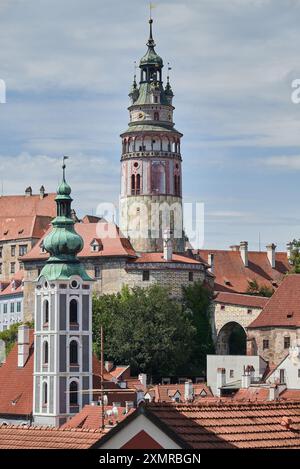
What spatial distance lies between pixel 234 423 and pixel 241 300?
214 feet

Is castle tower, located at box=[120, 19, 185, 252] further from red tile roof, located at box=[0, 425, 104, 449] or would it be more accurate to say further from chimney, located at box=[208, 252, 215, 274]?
red tile roof, located at box=[0, 425, 104, 449]

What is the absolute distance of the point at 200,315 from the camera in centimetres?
8138

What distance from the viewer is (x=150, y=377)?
74500mm

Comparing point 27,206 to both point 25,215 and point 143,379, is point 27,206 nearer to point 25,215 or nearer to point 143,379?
point 25,215

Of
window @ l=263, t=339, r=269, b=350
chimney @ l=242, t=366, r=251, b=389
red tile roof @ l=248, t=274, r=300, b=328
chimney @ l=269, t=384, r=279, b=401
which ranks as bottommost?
chimney @ l=269, t=384, r=279, b=401

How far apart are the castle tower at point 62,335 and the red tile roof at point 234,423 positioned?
44331mm

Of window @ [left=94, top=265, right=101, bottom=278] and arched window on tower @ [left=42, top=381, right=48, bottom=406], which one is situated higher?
window @ [left=94, top=265, right=101, bottom=278]

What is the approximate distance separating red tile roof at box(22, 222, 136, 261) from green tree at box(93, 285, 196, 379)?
13.6 ft

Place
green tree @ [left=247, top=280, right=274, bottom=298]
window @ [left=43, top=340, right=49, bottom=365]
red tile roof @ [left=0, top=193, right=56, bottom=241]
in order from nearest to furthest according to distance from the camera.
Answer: window @ [left=43, top=340, right=49, bottom=365] < green tree @ [left=247, top=280, right=274, bottom=298] < red tile roof @ [left=0, top=193, right=56, bottom=241]

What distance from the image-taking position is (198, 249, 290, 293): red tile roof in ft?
308

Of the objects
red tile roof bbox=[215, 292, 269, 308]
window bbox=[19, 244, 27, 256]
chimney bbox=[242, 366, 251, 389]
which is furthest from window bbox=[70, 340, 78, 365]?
window bbox=[19, 244, 27, 256]

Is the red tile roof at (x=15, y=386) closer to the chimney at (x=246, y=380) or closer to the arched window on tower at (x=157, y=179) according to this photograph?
the chimney at (x=246, y=380)
